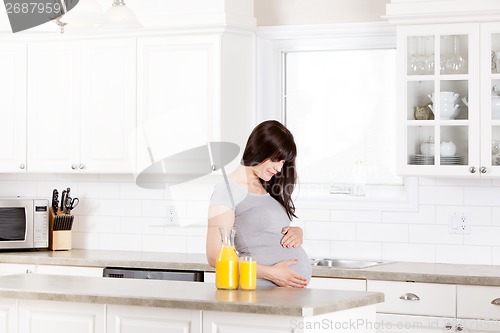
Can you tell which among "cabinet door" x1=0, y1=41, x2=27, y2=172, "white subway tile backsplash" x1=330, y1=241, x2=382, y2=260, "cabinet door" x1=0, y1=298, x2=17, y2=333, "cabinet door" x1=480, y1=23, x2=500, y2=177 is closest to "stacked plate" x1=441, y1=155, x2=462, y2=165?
"cabinet door" x1=480, y1=23, x2=500, y2=177

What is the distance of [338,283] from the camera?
4574 millimetres

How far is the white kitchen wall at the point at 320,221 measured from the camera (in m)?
4.98

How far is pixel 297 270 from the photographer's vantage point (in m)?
3.66

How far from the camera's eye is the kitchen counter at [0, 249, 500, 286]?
4.38 meters

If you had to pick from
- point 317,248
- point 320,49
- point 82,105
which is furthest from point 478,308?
point 82,105

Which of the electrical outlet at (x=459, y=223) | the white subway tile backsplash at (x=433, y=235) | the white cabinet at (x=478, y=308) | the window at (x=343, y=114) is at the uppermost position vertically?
the window at (x=343, y=114)

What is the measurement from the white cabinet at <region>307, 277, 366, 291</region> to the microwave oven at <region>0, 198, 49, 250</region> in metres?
1.91

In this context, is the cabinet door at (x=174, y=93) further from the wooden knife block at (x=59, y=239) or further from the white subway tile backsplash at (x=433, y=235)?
the white subway tile backsplash at (x=433, y=235)

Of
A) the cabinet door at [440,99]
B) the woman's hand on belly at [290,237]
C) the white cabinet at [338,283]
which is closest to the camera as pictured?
the woman's hand on belly at [290,237]

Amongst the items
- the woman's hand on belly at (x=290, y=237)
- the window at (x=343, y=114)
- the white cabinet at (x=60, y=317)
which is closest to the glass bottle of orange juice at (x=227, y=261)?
the woman's hand on belly at (x=290, y=237)

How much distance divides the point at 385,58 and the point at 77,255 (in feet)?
7.34

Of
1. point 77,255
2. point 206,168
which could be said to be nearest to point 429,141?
point 206,168

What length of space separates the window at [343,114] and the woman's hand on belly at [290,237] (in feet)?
5.60

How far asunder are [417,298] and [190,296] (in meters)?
1.61
